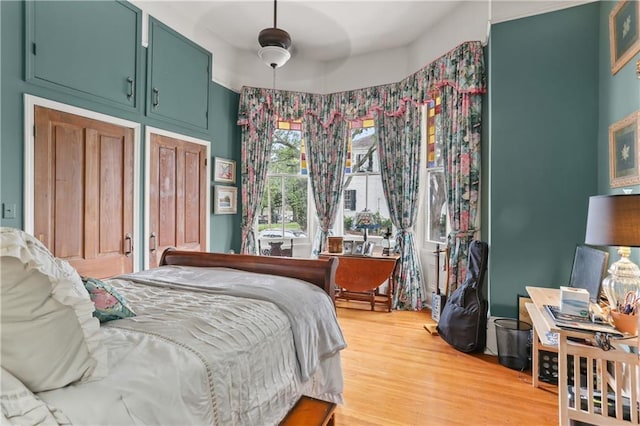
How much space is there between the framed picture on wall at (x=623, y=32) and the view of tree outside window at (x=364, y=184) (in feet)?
7.84

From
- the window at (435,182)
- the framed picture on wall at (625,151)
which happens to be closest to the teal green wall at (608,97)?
the framed picture on wall at (625,151)

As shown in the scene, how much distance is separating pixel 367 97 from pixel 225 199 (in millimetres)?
2243

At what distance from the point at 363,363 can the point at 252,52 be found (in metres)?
3.94

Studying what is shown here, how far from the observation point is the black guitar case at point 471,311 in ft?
8.97

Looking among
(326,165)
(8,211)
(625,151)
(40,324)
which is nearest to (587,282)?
(625,151)

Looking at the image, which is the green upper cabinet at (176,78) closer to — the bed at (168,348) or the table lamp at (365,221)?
the bed at (168,348)

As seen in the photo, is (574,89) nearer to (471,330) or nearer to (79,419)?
(471,330)

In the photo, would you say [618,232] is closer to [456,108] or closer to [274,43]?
[456,108]

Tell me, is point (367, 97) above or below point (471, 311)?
above

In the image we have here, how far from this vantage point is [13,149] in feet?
6.95

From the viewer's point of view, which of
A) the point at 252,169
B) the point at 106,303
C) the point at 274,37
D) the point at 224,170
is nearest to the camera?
the point at 106,303

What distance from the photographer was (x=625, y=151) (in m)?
2.01

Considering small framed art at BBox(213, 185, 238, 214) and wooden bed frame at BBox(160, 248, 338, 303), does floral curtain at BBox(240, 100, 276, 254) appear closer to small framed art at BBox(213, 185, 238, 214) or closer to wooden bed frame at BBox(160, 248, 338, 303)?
small framed art at BBox(213, 185, 238, 214)

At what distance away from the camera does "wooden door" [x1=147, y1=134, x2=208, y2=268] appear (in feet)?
10.5
